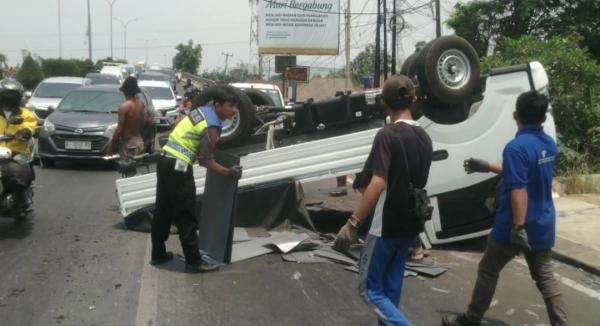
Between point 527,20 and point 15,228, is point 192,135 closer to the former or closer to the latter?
point 15,228

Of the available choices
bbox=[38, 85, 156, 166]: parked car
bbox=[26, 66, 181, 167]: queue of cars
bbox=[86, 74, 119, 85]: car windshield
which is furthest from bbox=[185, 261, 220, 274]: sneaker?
bbox=[86, 74, 119, 85]: car windshield

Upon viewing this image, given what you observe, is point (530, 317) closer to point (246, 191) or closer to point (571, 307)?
point (571, 307)

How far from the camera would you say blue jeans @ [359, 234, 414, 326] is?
3.88 metres

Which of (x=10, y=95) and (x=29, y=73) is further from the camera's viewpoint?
(x=29, y=73)

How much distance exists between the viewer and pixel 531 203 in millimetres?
4387

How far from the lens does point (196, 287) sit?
5.45 metres

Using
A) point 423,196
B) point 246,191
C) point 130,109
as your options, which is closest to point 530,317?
point 423,196

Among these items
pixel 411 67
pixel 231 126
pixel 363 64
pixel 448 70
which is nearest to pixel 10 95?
pixel 231 126

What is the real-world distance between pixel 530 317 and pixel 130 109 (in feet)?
17.7

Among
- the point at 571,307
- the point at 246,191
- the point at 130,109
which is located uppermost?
the point at 130,109

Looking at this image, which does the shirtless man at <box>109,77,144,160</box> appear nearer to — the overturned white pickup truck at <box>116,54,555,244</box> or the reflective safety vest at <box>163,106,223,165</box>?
the overturned white pickup truck at <box>116,54,555,244</box>

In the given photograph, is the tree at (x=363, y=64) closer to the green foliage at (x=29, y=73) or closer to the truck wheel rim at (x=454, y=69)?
the green foliage at (x=29, y=73)

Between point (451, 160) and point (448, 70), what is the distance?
0.95 metres

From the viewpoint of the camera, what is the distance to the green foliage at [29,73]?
39.3 m
